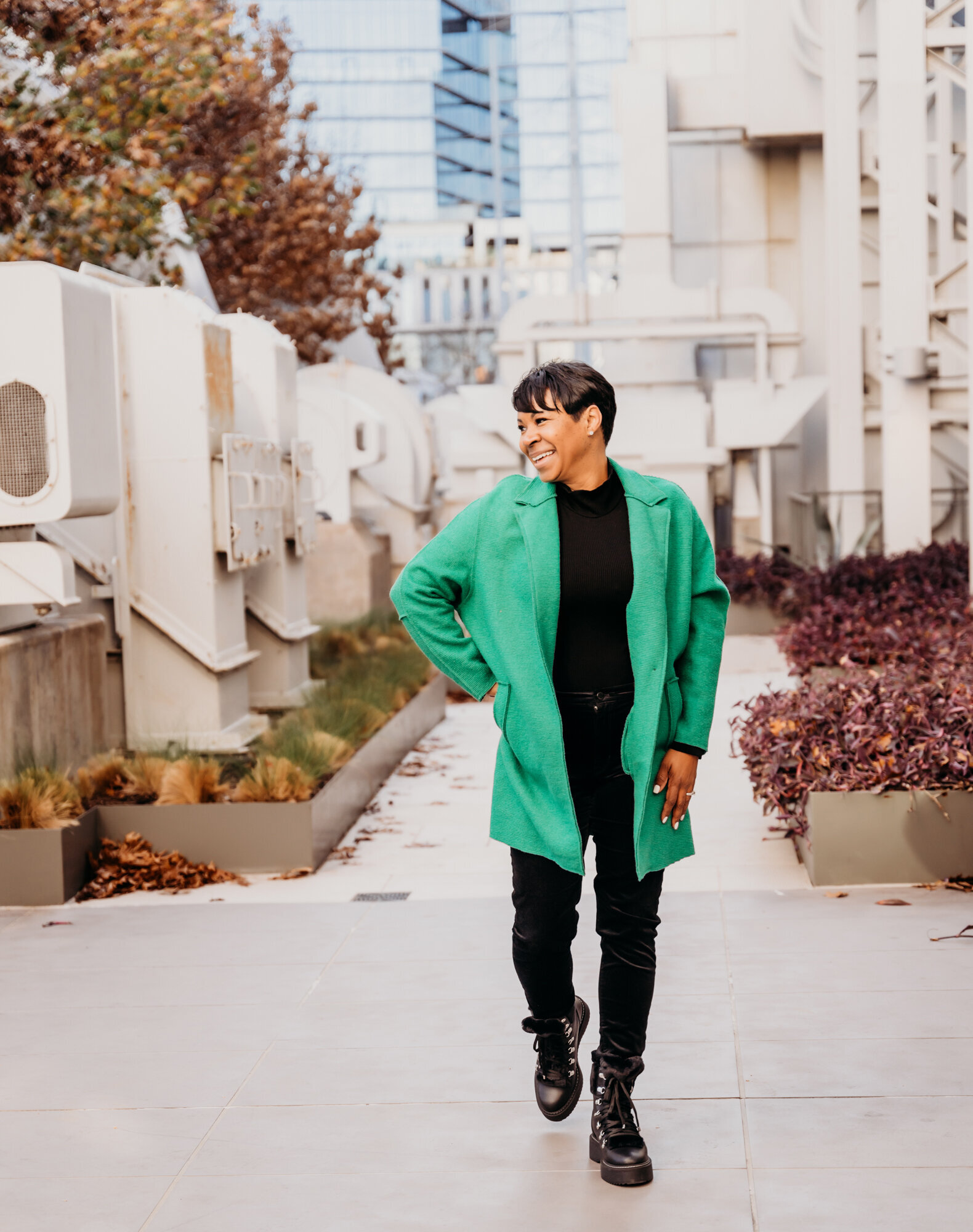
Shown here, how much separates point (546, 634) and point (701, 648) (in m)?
0.38

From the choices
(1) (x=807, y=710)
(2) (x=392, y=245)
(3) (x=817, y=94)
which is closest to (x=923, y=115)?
(3) (x=817, y=94)

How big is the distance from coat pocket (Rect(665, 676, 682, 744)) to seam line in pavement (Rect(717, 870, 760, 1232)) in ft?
3.16

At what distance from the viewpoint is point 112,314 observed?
7.00 m

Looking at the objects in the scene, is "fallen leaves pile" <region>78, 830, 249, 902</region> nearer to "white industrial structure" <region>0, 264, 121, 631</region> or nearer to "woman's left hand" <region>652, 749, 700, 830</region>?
"white industrial structure" <region>0, 264, 121, 631</region>

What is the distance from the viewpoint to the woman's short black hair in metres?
3.39

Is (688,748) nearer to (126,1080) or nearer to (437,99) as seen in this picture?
(126,1080)

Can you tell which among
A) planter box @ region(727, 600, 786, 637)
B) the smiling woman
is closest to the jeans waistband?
the smiling woman

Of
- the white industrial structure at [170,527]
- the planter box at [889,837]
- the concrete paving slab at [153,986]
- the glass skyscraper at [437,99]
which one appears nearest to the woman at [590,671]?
the concrete paving slab at [153,986]

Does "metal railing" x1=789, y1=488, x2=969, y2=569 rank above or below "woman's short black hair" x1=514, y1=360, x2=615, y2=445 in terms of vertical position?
below

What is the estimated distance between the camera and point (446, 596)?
3514mm

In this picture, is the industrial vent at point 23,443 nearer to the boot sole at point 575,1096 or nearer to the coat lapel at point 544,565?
the coat lapel at point 544,565

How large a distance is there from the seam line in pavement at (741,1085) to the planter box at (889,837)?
1.78 feet

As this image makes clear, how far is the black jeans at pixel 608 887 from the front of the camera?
3.39 metres

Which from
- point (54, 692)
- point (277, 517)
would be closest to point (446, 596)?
point (54, 692)
